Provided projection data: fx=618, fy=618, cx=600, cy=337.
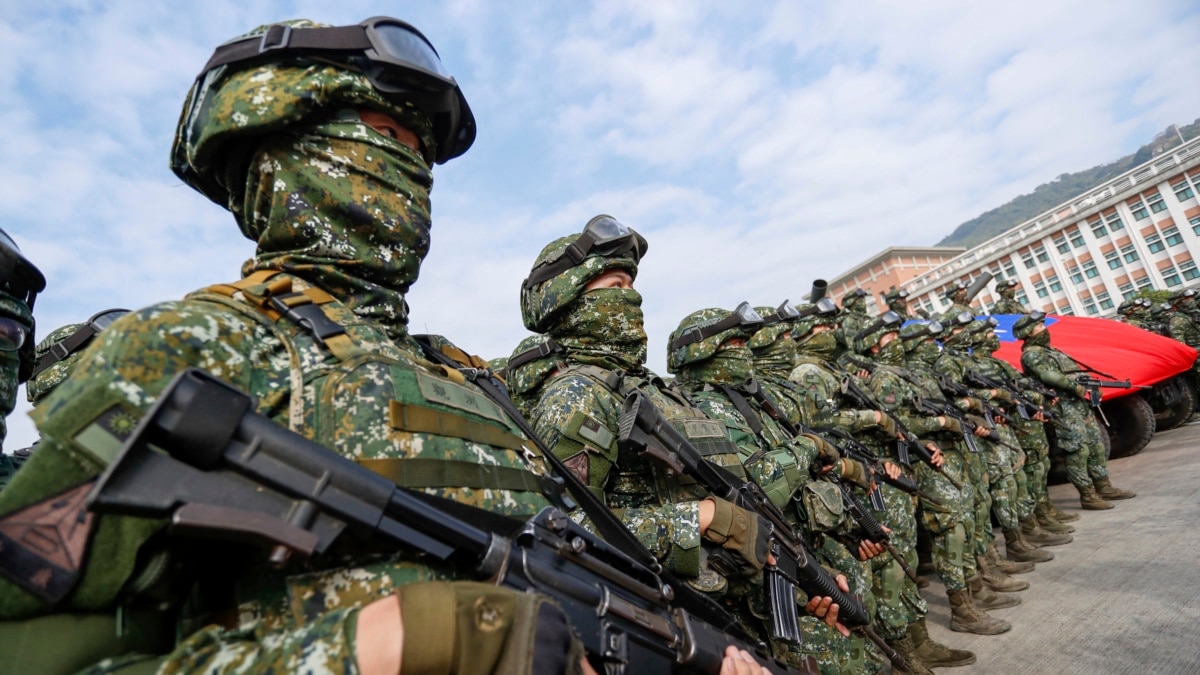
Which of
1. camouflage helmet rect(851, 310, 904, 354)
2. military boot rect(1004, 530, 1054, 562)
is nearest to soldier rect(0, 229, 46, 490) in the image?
military boot rect(1004, 530, 1054, 562)

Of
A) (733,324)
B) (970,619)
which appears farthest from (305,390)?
(970,619)

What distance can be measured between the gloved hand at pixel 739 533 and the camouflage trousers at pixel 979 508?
4.17 metres

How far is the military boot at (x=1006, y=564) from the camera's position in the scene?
6.47 m

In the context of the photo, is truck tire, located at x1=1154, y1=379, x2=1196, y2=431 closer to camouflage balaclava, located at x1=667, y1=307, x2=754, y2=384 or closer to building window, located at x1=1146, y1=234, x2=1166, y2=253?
camouflage balaclava, located at x1=667, y1=307, x2=754, y2=384

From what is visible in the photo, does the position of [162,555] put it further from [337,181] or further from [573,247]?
[573,247]

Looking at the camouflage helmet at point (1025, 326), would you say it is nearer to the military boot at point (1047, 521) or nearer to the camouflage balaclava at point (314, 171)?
the military boot at point (1047, 521)

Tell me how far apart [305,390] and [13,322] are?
244cm

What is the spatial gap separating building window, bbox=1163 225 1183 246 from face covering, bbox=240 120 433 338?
50.0 meters

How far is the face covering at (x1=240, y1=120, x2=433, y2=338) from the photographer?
1.44 m

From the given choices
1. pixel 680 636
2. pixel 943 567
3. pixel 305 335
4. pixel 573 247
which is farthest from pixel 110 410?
pixel 943 567

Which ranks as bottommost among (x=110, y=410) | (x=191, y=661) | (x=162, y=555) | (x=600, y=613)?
(x=600, y=613)

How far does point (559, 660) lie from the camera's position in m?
0.98

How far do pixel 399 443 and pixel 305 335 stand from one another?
305 millimetres

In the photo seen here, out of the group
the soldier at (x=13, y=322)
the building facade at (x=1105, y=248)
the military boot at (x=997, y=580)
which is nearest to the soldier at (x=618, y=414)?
the soldier at (x=13, y=322)
